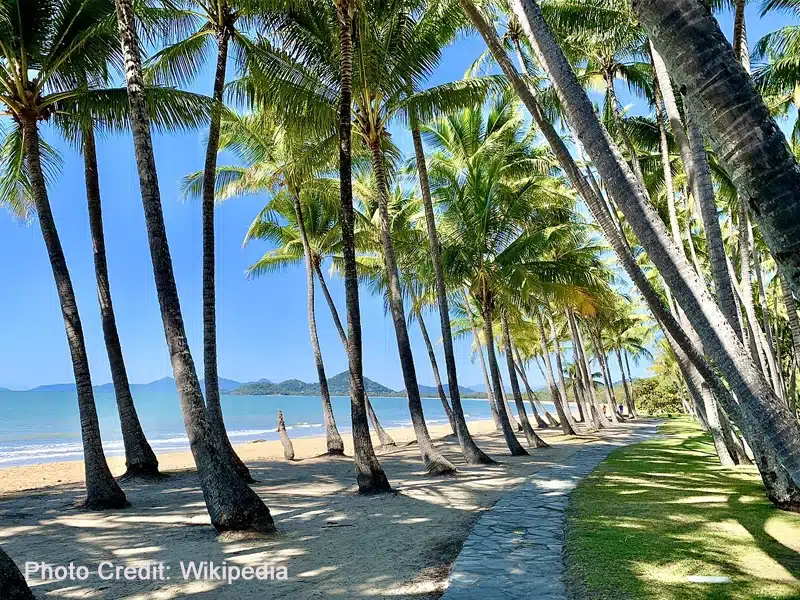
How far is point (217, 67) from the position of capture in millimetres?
9516

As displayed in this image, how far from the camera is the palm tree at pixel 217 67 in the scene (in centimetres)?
942

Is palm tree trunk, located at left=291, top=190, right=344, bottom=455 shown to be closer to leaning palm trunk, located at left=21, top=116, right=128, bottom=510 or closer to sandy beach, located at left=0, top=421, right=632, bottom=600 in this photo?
sandy beach, located at left=0, top=421, right=632, bottom=600

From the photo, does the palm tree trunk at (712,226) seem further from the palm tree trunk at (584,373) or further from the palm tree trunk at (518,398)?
the palm tree trunk at (584,373)

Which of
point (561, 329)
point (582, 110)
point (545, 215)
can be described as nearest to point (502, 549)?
point (582, 110)

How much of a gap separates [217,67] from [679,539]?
9.65m

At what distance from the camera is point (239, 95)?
11.6 metres

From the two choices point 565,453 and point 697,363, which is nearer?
point 697,363

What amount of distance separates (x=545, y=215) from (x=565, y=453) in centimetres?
925

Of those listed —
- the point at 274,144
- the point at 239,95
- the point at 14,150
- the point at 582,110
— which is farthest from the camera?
the point at 274,144

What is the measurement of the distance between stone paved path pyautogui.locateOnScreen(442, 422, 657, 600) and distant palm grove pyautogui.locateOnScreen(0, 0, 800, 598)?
198 centimetres

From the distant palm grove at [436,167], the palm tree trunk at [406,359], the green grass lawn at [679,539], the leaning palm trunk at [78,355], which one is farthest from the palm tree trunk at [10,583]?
the palm tree trunk at [406,359]

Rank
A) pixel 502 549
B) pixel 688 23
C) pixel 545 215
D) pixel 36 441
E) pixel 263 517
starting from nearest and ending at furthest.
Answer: pixel 688 23, pixel 502 549, pixel 263 517, pixel 545 215, pixel 36 441

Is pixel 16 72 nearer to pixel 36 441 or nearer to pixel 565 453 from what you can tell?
pixel 565 453

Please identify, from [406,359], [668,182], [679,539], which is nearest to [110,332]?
[406,359]
